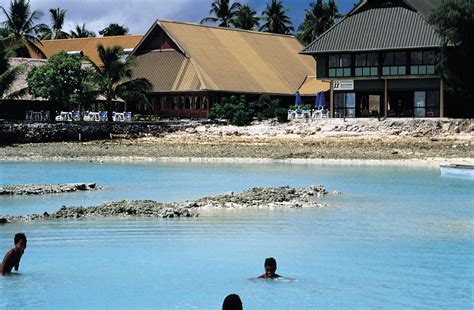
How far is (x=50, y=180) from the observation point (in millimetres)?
39531

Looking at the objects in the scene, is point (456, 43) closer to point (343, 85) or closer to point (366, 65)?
point (366, 65)

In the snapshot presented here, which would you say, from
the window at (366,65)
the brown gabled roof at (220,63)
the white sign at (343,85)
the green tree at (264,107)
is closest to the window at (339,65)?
the white sign at (343,85)

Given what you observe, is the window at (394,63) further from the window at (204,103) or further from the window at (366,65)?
the window at (204,103)

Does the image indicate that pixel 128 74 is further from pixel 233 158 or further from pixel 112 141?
pixel 233 158

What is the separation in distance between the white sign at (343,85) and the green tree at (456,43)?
759cm

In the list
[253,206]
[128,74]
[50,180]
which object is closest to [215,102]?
[128,74]

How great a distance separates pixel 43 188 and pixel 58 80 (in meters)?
28.6

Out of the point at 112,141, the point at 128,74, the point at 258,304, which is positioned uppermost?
the point at 128,74

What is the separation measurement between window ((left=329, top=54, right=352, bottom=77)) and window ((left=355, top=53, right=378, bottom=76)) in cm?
63

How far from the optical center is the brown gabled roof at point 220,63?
A: 69.3 meters

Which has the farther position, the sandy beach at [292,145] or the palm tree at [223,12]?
the palm tree at [223,12]

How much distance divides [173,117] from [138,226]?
44688 mm

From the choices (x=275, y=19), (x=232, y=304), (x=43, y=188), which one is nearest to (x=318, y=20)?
(x=275, y=19)

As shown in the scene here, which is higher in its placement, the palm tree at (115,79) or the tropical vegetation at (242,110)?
the palm tree at (115,79)
